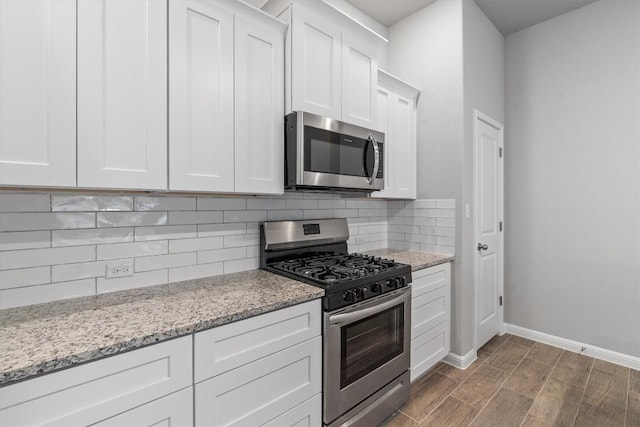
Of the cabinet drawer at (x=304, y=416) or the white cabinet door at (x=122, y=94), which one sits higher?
the white cabinet door at (x=122, y=94)

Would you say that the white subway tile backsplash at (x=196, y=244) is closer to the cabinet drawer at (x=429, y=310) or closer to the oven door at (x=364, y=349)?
the oven door at (x=364, y=349)

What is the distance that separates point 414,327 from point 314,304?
104 cm

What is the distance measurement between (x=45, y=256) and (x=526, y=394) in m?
3.06

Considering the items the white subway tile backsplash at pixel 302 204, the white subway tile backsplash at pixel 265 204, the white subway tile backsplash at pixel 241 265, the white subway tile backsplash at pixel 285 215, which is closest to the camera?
the white subway tile backsplash at pixel 241 265

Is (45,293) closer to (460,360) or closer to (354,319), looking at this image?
(354,319)

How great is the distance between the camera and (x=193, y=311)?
1.26 metres

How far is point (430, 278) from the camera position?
2.36 m

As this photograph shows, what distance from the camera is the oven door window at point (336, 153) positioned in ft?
6.02

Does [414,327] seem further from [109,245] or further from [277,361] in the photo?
[109,245]

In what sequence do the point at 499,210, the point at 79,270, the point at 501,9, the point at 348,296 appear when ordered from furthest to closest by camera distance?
the point at 499,210 < the point at 501,9 < the point at 348,296 < the point at 79,270

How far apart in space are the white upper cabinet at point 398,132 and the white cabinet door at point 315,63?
22.6 inches

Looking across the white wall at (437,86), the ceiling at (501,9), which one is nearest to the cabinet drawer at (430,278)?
the white wall at (437,86)

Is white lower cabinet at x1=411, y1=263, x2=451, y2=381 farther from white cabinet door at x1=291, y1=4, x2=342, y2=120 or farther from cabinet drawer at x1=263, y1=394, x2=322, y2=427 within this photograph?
white cabinet door at x1=291, y1=4, x2=342, y2=120

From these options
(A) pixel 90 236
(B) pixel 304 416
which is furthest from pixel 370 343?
(A) pixel 90 236
